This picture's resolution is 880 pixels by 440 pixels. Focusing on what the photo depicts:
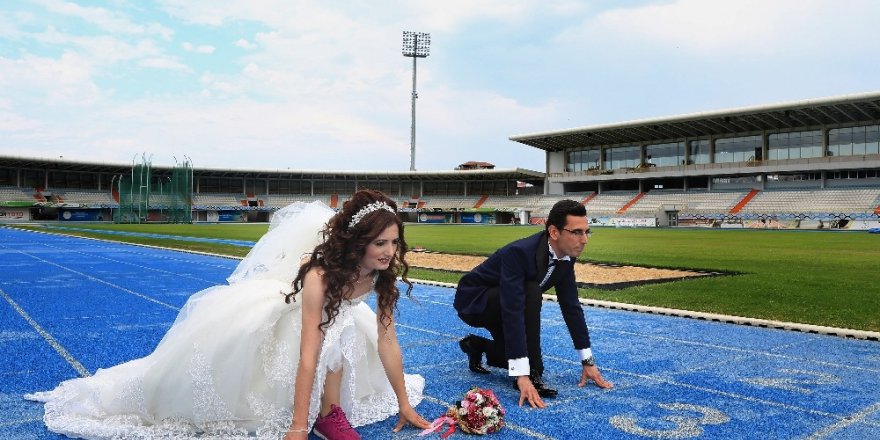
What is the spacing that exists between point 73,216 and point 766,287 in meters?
78.1

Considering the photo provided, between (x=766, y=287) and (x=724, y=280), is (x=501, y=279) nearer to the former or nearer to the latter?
(x=766, y=287)

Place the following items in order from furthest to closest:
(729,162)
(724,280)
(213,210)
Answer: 1. (213,210)
2. (729,162)
3. (724,280)

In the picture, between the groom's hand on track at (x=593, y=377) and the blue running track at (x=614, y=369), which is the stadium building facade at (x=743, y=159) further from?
the groom's hand on track at (x=593, y=377)

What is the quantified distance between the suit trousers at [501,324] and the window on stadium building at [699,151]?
66.2 m

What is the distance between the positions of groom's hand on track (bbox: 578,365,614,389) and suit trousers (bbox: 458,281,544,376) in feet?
1.04

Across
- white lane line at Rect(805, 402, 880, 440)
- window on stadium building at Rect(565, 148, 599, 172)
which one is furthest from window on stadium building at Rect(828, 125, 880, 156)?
white lane line at Rect(805, 402, 880, 440)

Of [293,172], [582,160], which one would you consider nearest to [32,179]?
[293,172]

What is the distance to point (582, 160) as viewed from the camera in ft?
253

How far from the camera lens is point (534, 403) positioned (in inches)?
174

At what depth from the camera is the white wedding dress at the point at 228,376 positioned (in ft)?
12.4

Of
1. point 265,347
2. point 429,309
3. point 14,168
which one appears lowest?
point 429,309

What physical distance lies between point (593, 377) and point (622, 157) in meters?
71.1

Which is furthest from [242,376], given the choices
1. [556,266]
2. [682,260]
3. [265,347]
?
[682,260]

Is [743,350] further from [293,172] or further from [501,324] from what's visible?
[293,172]
